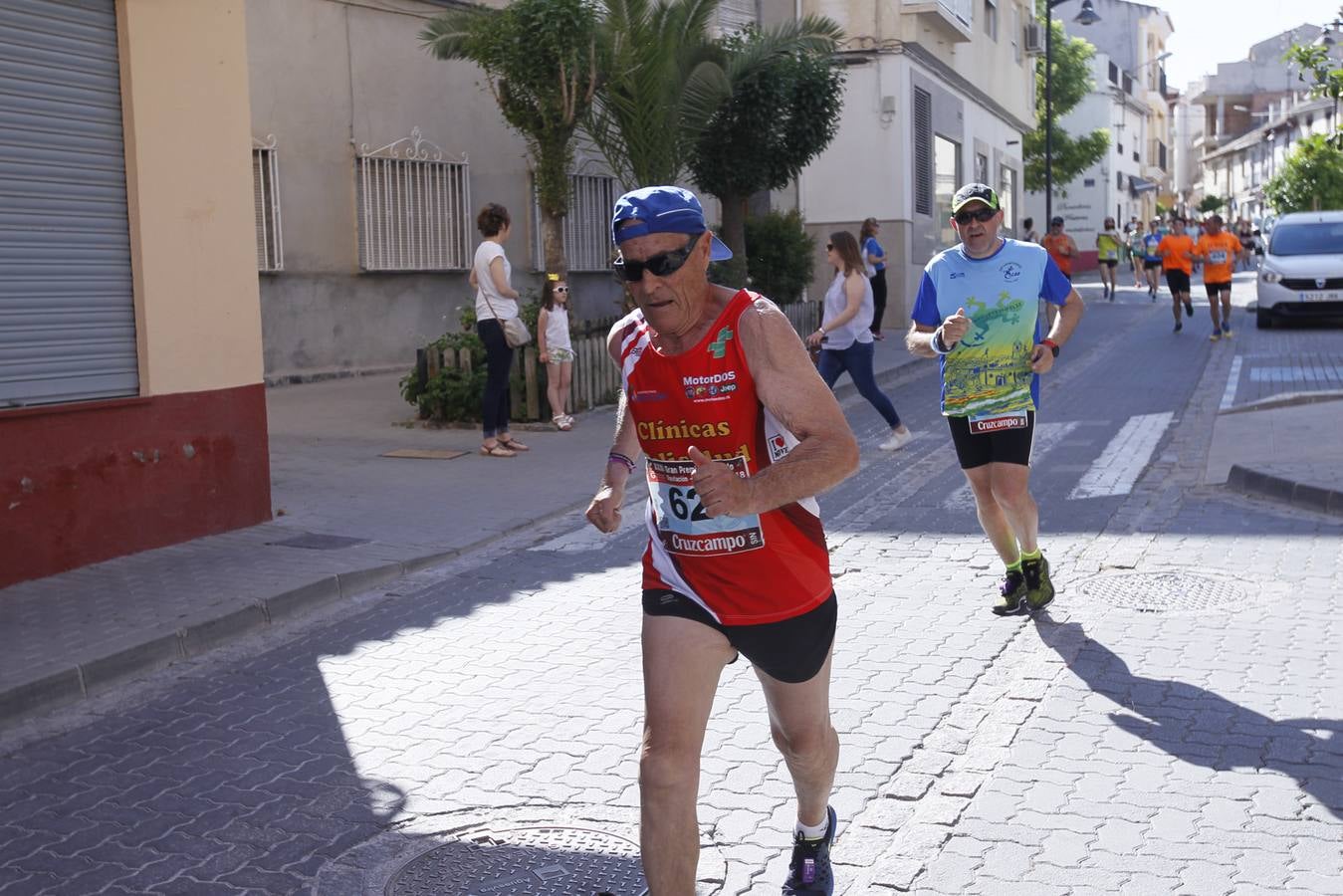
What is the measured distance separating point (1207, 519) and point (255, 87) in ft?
40.6

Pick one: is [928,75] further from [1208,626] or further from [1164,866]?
[1164,866]

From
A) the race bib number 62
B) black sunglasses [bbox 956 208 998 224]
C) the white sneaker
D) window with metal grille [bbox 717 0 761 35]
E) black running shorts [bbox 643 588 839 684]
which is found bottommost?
the white sneaker

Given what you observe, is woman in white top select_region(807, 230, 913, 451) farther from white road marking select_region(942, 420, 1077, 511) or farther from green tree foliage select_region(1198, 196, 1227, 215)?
green tree foliage select_region(1198, 196, 1227, 215)

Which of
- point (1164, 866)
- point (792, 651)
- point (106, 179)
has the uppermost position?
point (106, 179)

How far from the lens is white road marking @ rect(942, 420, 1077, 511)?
9789 millimetres

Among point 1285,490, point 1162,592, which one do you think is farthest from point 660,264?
point 1285,490

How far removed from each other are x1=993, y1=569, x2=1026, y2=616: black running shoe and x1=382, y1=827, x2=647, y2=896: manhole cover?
10.0 ft

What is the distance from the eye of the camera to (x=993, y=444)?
659cm

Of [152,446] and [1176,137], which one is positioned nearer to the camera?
[152,446]

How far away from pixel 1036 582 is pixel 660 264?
156 inches

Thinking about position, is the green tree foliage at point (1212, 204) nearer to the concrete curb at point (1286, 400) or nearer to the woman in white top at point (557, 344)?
the concrete curb at point (1286, 400)

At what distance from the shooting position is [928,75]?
96.1 ft

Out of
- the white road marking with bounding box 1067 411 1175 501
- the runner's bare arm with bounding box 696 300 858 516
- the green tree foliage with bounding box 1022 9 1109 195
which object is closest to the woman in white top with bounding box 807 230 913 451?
the white road marking with bounding box 1067 411 1175 501

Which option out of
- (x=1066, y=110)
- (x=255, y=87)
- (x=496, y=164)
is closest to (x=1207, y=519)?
(x=255, y=87)
